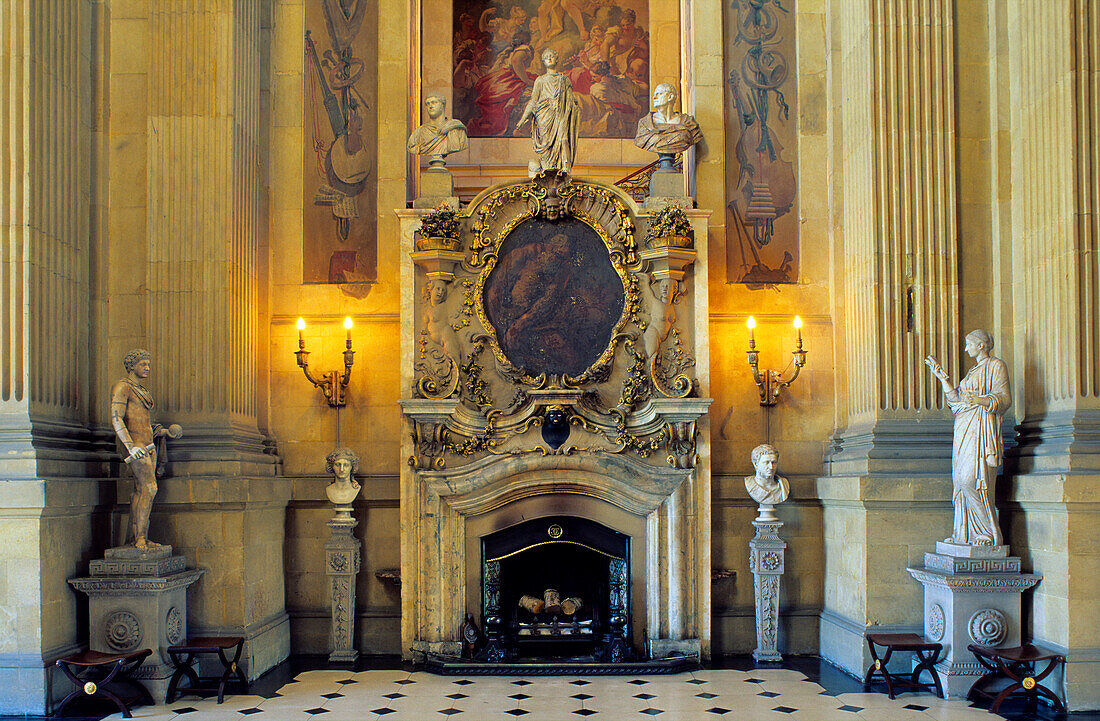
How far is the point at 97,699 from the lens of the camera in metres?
8.52

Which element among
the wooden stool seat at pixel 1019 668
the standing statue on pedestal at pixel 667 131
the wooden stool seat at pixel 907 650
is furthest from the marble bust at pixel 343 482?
the wooden stool seat at pixel 1019 668

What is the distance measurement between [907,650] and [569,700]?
300cm

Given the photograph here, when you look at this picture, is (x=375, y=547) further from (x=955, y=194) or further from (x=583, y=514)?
(x=955, y=194)

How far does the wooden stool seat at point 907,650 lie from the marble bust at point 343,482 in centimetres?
527

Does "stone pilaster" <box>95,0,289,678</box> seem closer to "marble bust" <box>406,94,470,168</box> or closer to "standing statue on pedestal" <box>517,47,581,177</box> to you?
"marble bust" <box>406,94,470,168</box>

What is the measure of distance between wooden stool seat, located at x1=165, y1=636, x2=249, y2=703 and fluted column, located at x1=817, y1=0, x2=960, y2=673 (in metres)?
5.79

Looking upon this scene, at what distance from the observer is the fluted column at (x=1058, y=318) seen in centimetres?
832

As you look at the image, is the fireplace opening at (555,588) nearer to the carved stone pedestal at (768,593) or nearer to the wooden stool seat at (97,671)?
the carved stone pedestal at (768,593)

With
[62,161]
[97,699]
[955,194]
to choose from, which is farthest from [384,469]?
[955,194]

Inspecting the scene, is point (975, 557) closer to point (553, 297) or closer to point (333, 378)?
point (553, 297)

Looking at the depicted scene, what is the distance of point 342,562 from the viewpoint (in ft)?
34.5

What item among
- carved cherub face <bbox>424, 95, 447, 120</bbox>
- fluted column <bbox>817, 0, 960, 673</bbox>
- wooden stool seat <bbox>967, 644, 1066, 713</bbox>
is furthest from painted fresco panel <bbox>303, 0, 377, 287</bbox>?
wooden stool seat <bbox>967, 644, 1066, 713</bbox>

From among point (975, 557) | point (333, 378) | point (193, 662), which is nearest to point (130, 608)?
point (193, 662)

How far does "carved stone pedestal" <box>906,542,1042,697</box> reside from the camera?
28.4 feet
